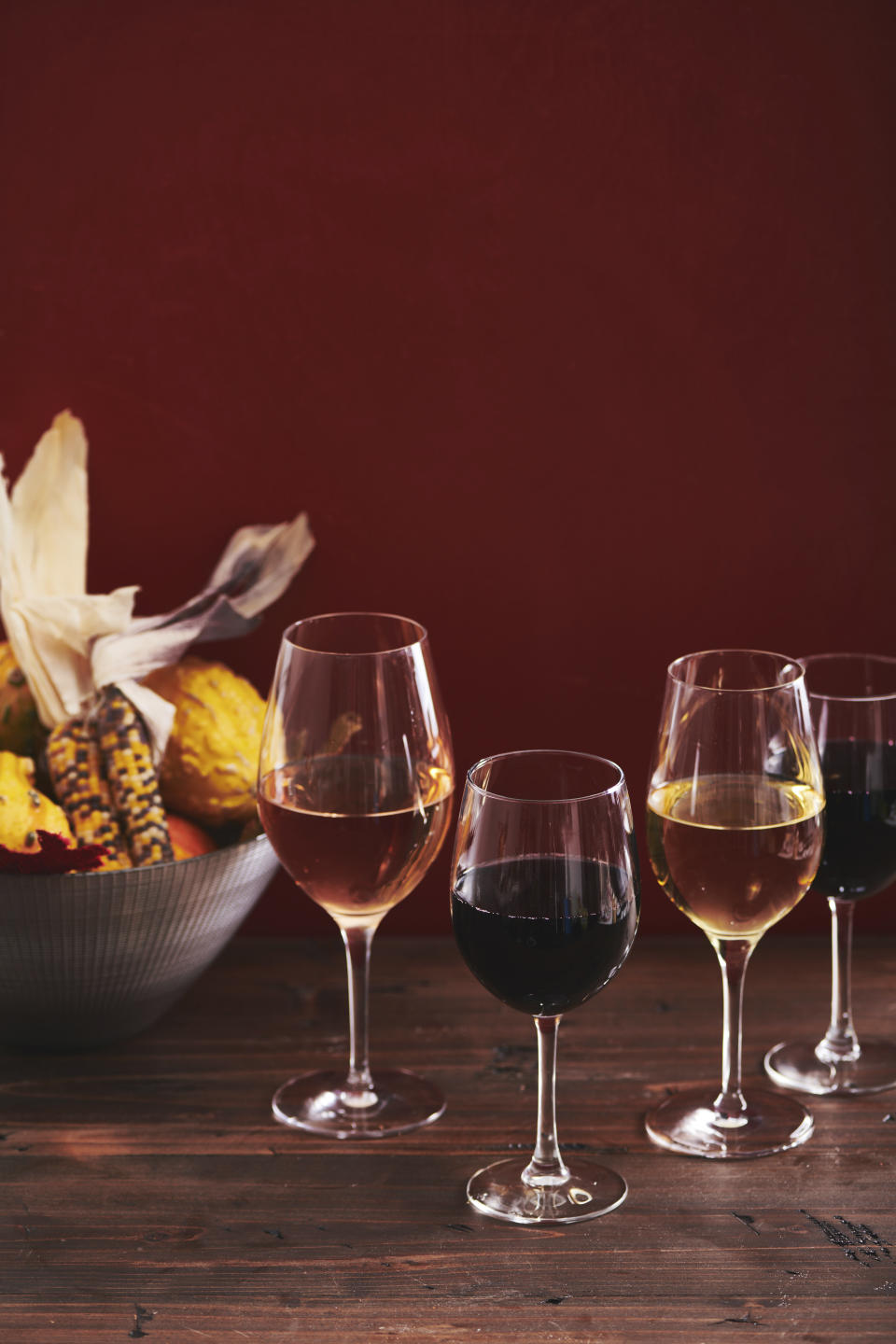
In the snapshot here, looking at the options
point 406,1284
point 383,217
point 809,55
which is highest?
point 809,55

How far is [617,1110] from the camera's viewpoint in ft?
3.29

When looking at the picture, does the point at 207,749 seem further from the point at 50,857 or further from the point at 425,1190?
the point at 425,1190

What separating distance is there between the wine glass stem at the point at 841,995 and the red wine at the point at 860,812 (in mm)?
49

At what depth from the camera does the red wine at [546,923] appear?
0.82m

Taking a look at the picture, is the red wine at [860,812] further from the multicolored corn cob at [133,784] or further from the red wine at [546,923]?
the multicolored corn cob at [133,784]

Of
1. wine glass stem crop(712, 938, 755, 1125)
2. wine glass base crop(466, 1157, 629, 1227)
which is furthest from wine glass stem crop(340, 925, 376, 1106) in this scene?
wine glass stem crop(712, 938, 755, 1125)

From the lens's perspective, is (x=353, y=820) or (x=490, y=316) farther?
(x=490, y=316)

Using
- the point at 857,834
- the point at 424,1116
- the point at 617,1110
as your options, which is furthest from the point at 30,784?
the point at 857,834

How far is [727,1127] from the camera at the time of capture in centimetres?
97

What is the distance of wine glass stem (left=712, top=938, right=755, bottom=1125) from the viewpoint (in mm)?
975

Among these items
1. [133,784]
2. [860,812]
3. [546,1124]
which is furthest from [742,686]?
[133,784]

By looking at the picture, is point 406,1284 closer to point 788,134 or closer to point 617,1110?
point 617,1110

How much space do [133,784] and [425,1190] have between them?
346mm

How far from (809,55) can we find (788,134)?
2.3 inches
